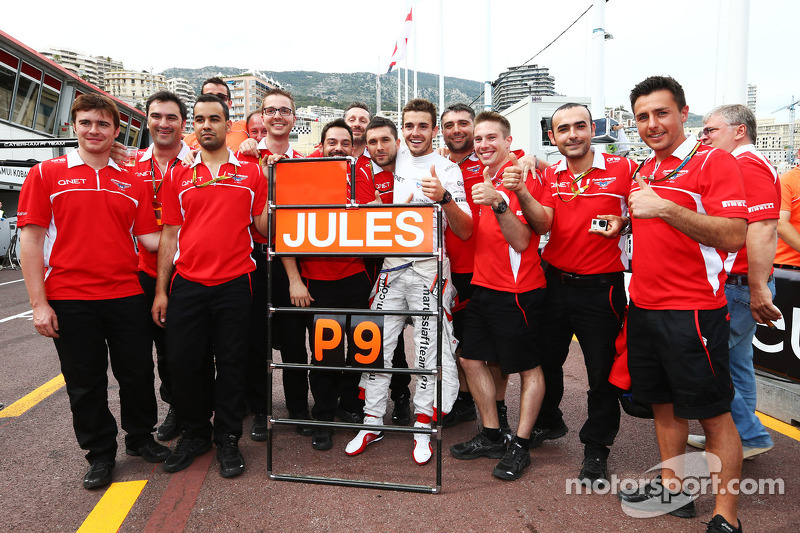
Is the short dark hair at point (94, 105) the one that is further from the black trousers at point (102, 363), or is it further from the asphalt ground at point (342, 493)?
the asphalt ground at point (342, 493)

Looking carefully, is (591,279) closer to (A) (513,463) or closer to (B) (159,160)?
(A) (513,463)

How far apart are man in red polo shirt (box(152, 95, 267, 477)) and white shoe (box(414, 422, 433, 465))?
3.71 feet

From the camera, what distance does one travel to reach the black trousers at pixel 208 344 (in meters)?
3.17

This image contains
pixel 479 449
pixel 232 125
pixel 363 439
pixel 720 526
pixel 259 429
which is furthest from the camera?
pixel 232 125

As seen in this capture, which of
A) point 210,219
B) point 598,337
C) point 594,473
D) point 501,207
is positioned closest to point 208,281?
point 210,219

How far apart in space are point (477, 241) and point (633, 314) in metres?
1.12

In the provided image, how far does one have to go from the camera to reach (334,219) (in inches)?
118

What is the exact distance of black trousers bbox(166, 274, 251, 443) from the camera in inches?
125

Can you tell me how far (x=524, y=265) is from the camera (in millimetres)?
3238

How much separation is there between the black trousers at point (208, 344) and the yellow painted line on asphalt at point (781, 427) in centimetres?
383

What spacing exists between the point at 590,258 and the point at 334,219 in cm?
158

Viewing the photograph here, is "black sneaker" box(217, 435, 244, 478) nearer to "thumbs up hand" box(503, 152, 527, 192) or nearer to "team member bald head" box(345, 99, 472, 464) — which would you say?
"team member bald head" box(345, 99, 472, 464)

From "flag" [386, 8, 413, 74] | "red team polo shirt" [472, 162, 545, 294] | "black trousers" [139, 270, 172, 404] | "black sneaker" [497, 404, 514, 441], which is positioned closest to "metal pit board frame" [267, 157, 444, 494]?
"red team polo shirt" [472, 162, 545, 294]

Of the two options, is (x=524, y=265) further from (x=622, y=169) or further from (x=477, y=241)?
(x=622, y=169)
